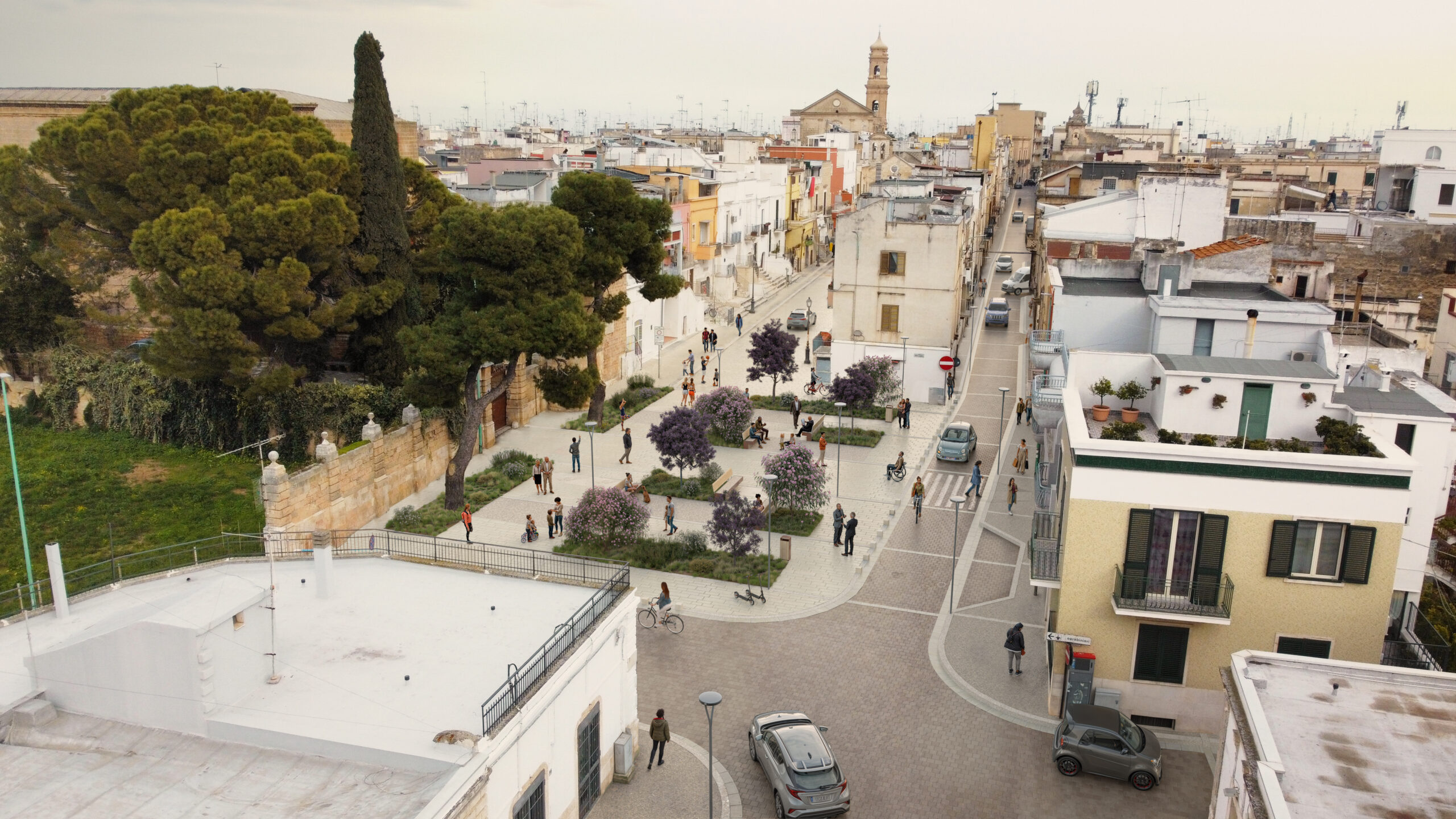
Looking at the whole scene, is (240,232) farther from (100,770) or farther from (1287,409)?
(1287,409)

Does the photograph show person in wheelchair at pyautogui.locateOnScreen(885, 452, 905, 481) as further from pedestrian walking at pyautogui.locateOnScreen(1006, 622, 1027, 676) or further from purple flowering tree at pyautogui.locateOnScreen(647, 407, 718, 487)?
pedestrian walking at pyautogui.locateOnScreen(1006, 622, 1027, 676)

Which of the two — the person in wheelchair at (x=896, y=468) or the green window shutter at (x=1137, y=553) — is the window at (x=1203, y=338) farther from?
the person in wheelchair at (x=896, y=468)

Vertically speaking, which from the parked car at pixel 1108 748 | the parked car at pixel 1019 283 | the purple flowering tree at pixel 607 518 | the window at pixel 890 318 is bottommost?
the parked car at pixel 1108 748

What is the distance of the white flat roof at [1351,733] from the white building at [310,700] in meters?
8.22

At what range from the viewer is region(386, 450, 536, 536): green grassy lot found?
25969 millimetres

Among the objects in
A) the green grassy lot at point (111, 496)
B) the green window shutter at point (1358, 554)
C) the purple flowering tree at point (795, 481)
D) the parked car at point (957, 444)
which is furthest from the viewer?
the parked car at point (957, 444)

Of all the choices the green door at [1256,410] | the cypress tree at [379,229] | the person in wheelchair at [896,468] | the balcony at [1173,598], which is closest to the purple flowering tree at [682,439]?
the person in wheelchair at [896,468]

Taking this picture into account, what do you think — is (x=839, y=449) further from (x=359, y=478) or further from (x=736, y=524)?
(x=359, y=478)

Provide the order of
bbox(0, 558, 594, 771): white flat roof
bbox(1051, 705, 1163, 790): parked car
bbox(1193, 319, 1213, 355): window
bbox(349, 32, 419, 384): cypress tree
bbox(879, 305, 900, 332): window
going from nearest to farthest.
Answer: bbox(0, 558, 594, 771): white flat roof → bbox(1051, 705, 1163, 790): parked car → bbox(1193, 319, 1213, 355): window → bbox(349, 32, 419, 384): cypress tree → bbox(879, 305, 900, 332): window

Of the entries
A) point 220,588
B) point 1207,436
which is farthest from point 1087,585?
point 220,588

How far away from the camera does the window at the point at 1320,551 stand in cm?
1564

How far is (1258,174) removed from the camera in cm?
6706

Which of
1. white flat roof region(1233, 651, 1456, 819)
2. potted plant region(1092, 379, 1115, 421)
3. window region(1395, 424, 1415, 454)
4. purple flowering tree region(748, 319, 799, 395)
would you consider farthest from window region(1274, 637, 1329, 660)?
purple flowering tree region(748, 319, 799, 395)

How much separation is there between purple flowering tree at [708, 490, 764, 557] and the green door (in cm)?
1018
